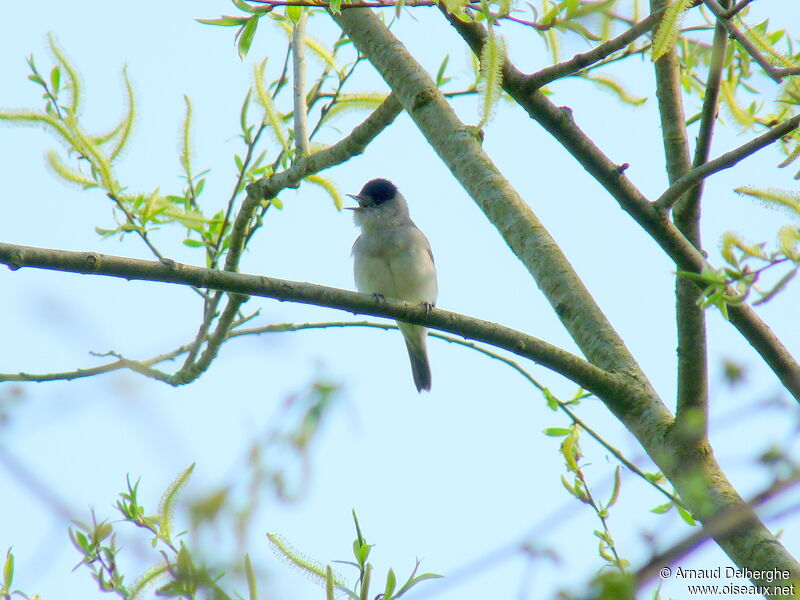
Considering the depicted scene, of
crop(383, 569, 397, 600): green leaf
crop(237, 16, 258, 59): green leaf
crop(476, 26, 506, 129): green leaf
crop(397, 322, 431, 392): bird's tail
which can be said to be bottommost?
crop(383, 569, 397, 600): green leaf

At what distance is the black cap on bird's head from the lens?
324 inches

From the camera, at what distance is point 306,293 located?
346 centimetres

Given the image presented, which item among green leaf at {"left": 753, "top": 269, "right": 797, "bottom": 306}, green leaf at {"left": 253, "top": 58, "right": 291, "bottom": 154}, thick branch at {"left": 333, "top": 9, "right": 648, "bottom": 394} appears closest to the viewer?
green leaf at {"left": 753, "top": 269, "right": 797, "bottom": 306}

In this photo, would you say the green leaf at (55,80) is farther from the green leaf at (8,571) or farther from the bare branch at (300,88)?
the green leaf at (8,571)

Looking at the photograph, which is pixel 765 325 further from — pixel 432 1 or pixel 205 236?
pixel 205 236

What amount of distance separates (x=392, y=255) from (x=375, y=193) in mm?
1151

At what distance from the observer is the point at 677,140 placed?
13.1 feet

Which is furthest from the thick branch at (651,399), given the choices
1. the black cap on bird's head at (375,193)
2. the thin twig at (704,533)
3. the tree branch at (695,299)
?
the black cap on bird's head at (375,193)

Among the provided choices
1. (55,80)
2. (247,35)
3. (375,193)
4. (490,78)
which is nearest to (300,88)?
(247,35)

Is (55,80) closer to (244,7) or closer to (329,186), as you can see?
(244,7)

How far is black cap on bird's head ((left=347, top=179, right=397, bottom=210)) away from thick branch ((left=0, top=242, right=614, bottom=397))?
4648 mm

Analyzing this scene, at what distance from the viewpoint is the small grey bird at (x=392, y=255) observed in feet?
24.4

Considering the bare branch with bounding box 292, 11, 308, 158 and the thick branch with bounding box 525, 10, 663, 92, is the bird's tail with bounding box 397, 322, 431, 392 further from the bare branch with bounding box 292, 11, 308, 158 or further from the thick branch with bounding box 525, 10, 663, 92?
the thick branch with bounding box 525, 10, 663, 92

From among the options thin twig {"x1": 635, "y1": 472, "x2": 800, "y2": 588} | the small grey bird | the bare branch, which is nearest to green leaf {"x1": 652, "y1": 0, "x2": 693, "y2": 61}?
the bare branch
